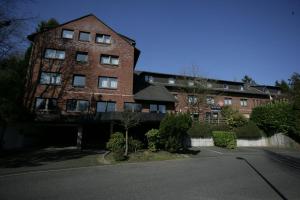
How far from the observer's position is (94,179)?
11023 mm

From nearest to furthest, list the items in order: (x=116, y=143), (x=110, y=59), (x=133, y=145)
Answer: (x=116, y=143) → (x=133, y=145) → (x=110, y=59)

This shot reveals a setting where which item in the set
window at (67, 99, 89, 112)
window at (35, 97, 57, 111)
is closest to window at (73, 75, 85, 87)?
window at (67, 99, 89, 112)

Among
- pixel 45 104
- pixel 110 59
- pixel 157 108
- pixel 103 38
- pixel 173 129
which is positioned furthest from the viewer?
pixel 103 38

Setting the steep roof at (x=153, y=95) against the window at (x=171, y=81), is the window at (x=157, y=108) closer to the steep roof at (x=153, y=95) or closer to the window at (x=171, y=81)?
the steep roof at (x=153, y=95)

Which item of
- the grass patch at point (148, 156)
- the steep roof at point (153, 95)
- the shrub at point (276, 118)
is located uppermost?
the steep roof at point (153, 95)

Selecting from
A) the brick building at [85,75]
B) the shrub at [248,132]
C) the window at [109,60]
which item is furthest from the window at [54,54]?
the shrub at [248,132]

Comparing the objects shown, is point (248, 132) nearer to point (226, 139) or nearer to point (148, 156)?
point (226, 139)

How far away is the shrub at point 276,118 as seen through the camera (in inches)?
1112

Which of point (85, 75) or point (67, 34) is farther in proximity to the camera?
point (67, 34)

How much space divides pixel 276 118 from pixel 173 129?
17.9 m

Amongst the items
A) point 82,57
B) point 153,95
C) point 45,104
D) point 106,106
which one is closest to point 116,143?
point 106,106

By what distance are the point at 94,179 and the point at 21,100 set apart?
763 inches

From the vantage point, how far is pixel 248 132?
28578 millimetres

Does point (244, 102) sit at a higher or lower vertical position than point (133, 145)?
higher
